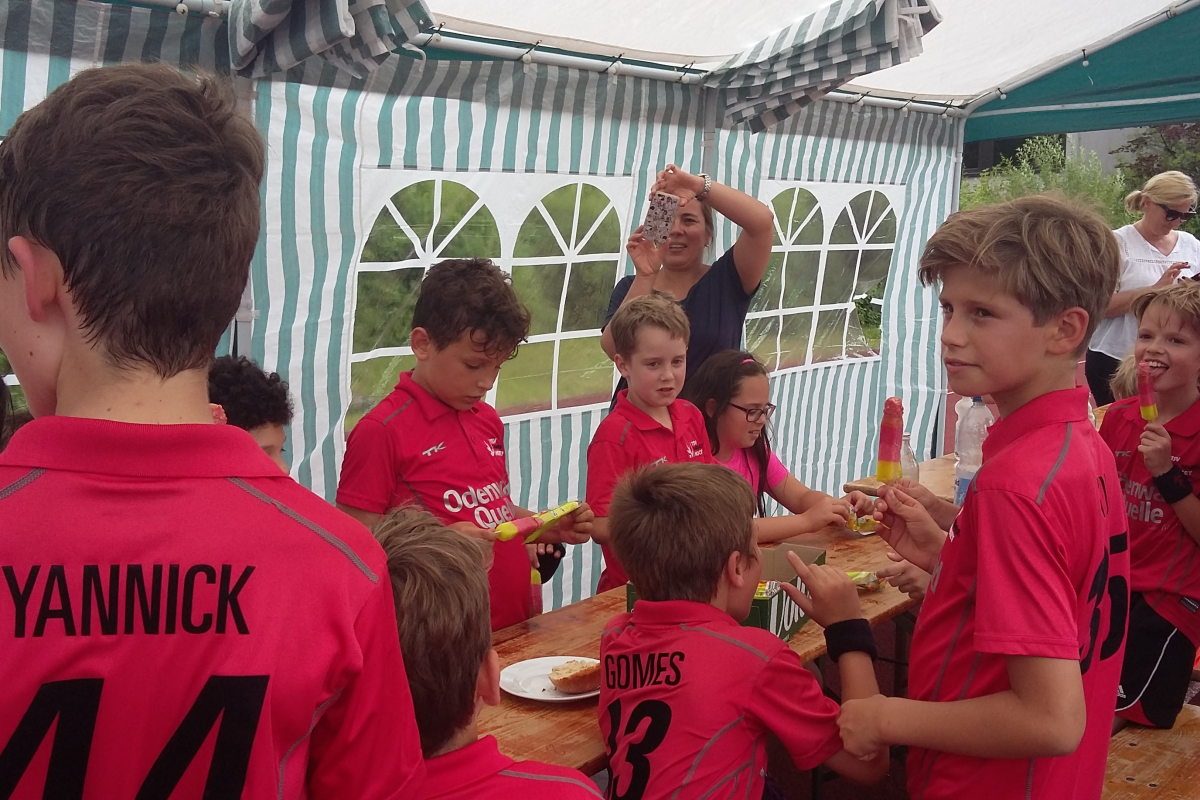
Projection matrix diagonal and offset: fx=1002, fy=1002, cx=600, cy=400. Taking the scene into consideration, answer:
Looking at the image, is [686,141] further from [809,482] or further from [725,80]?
[809,482]

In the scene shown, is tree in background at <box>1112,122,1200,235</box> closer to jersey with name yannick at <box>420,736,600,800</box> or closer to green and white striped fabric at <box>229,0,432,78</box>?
Result: green and white striped fabric at <box>229,0,432,78</box>

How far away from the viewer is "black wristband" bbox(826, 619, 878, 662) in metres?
2.08

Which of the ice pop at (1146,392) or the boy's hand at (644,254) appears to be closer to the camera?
the ice pop at (1146,392)

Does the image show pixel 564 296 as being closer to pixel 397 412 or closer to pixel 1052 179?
pixel 397 412

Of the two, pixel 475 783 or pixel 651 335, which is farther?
pixel 651 335

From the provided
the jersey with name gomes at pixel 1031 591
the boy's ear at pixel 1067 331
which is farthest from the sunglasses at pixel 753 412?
the boy's ear at pixel 1067 331

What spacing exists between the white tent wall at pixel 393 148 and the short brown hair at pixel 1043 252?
2739 millimetres

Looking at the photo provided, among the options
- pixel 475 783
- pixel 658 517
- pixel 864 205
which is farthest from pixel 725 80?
pixel 475 783

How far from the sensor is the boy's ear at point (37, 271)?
924 millimetres

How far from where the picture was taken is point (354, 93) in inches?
156

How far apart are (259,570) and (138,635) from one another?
0.12 m

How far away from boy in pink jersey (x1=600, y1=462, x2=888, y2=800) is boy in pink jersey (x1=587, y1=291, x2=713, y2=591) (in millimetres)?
992

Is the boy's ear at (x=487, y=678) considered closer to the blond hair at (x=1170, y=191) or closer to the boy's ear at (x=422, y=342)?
the boy's ear at (x=422, y=342)

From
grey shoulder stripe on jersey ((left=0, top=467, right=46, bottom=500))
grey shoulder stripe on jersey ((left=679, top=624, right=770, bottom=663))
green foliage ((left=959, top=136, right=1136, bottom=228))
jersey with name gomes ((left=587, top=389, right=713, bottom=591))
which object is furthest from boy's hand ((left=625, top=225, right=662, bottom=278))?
green foliage ((left=959, top=136, right=1136, bottom=228))
